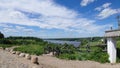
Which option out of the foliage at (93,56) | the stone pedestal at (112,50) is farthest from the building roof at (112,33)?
the foliage at (93,56)

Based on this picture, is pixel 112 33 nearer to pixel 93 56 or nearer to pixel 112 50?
pixel 112 50

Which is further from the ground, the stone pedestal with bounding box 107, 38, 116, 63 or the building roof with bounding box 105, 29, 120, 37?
the building roof with bounding box 105, 29, 120, 37

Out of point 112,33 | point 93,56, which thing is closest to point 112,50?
point 112,33

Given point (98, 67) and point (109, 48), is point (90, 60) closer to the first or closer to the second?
point (109, 48)

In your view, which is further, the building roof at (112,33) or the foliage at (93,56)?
the foliage at (93,56)

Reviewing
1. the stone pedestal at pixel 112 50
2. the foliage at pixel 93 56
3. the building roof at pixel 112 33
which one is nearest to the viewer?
the building roof at pixel 112 33

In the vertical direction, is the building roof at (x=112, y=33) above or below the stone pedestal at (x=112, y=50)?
above

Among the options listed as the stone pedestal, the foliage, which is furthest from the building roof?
the foliage

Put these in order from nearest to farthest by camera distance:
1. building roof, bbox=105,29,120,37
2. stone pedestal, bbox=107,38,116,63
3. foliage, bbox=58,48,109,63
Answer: building roof, bbox=105,29,120,37
stone pedestal, bbox=107,38,116,63
foliage, bbox=58,48,109,63

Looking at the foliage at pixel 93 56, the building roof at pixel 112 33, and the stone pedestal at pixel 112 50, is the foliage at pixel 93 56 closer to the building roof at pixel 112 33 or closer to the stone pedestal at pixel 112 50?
the stone pedestal at pixel 112 50

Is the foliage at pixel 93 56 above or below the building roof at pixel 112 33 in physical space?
below

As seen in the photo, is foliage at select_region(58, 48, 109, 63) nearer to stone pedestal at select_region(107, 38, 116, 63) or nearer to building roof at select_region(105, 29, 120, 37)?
stone pedestal at select_region(107, 38, 116, 63)

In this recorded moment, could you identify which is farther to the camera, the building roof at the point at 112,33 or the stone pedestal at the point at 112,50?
the stone pedestal at the point at 112,50

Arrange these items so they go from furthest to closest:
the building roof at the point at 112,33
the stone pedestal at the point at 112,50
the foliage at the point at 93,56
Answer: the foliage at the point at 93,56 < the stone pedestal at the point at 112,50 < the building roof at the point at 112,33
